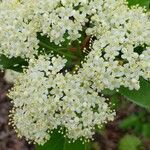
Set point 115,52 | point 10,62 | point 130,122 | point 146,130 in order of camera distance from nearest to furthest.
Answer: point 115,52 < point 10,62 < point 146,130 < point 130,122

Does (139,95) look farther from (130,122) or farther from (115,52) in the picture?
(130,122)

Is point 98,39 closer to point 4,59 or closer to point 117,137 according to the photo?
point 4,59

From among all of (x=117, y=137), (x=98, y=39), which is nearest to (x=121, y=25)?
(x=98, y=39)

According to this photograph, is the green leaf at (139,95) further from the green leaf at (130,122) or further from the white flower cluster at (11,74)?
the green leaf at (130,122)

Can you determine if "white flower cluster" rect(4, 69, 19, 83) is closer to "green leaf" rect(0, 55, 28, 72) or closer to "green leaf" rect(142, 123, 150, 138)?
"green leaf" rect(0, 55, 28, 72)

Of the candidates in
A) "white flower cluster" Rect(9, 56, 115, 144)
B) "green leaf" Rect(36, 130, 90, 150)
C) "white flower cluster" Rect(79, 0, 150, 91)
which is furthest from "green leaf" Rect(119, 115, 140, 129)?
"white flower cluster" Rect(79, 0, 150, 91)

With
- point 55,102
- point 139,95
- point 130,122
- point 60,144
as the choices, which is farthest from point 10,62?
point 130,122
